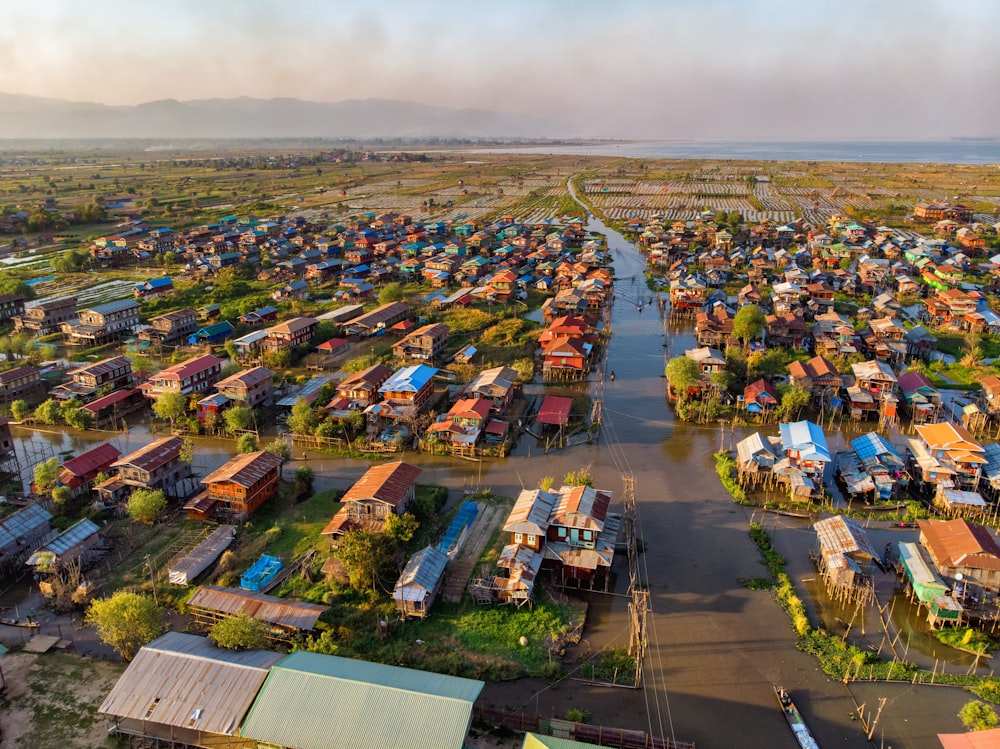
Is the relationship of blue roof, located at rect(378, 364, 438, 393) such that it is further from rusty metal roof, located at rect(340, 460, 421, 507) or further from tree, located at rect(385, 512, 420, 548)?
tree, located at rect(385, 512, 420, 548)

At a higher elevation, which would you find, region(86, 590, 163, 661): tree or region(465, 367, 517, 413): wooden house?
region(465, 367, 517, 413): wooden house

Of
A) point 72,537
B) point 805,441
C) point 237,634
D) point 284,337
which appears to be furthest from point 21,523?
point 805,441

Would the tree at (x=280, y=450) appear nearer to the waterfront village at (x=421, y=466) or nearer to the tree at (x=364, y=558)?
the waterfront village at (x=421, y=466)

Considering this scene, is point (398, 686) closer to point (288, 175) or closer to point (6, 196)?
point (6, 196)

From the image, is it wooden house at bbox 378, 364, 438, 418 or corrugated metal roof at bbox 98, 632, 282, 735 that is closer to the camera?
corrugated metal roof at bbox 98, 632, 282, 735

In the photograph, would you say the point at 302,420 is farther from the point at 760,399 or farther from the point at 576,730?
the point at 760,399

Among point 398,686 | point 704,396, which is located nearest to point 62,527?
point 398,686

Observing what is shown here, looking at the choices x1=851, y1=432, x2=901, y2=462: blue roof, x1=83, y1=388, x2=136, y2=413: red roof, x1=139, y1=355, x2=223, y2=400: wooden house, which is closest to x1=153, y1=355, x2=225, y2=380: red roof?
x1=139, y1=355, x2=223, y2=400: wooden house
